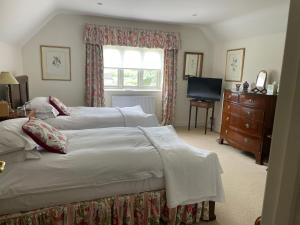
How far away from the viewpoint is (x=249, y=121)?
156 inches

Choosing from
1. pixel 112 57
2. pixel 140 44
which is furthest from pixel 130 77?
pixel 140 44

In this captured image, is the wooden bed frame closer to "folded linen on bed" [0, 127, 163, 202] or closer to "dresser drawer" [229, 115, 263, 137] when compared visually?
"folded linen on bed" [0, 127, 163, 202]

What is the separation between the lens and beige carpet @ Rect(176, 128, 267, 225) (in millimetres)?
2383

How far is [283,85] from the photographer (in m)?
0.49

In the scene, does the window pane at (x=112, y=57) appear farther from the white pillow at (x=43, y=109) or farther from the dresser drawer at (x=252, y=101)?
the dresser drawer at (x=252, y=101)

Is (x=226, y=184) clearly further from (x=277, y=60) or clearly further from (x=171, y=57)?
(x=171, y=57)

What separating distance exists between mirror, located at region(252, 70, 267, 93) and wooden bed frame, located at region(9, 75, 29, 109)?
13.3ft

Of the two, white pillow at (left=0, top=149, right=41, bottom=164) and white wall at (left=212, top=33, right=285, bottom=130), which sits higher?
white wall at (left=212, top=33, right=285, bottom=130)

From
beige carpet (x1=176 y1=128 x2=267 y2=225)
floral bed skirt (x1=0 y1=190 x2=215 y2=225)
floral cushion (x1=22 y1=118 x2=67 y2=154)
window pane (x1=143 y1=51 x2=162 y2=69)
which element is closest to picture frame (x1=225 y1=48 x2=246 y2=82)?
beige carpet (x1=176 y1=128 x2=267 y2=225)

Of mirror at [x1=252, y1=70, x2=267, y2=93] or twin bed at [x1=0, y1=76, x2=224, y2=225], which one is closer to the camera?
twin bed at [x1=0, y1=76, x2=224, y2=225]

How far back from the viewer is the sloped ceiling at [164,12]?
335 centimetres

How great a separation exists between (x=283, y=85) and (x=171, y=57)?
17.1ft

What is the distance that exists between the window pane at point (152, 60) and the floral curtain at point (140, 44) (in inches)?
9.9

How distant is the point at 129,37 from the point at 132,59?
22.7 inches
